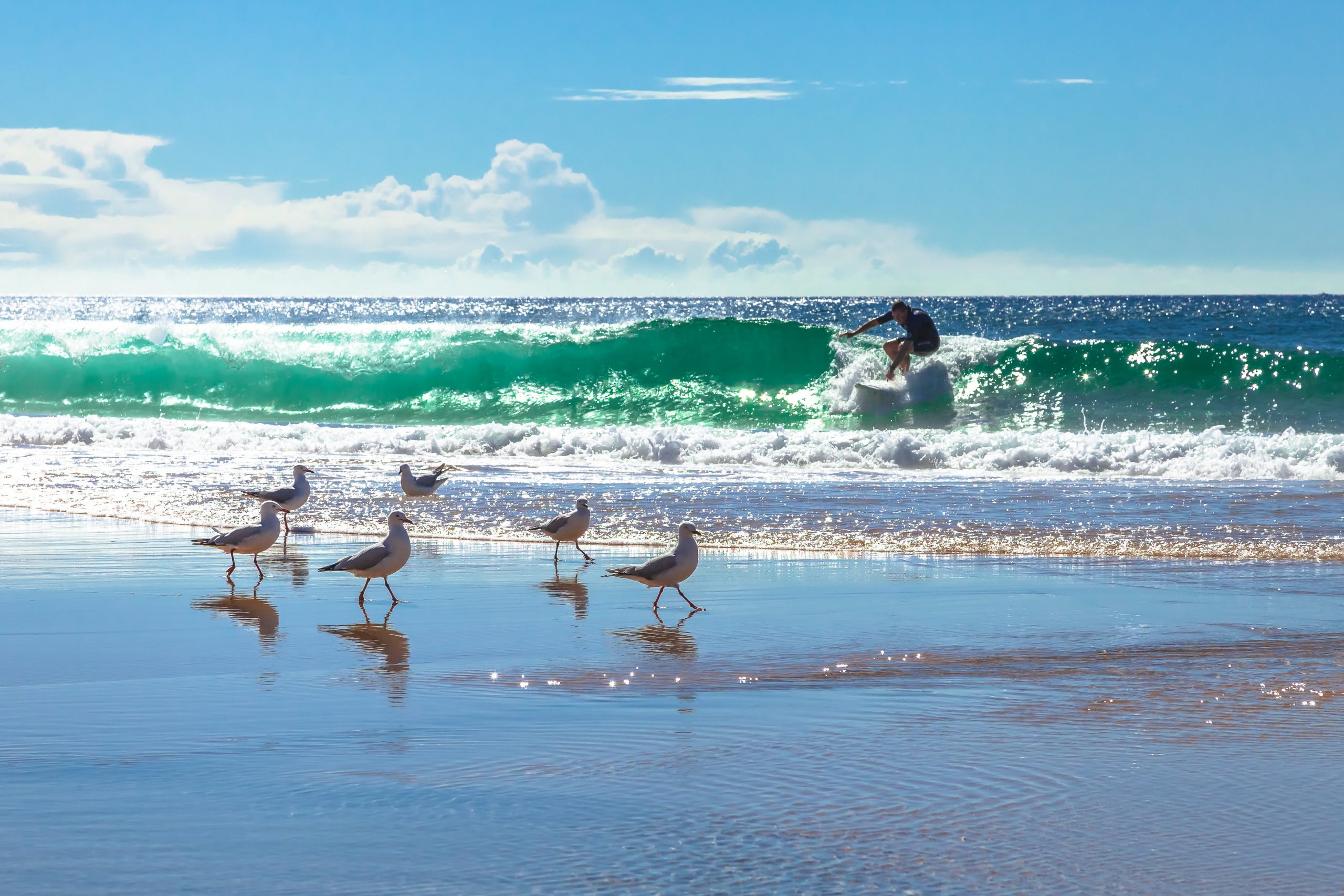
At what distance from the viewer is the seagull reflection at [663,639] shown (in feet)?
23.3

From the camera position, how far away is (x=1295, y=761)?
16.6 feet

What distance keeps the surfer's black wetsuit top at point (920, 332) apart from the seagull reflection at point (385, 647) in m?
3.79

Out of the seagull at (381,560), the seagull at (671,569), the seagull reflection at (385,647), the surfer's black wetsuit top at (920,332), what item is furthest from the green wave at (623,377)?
the seagull reflection at (385,647)

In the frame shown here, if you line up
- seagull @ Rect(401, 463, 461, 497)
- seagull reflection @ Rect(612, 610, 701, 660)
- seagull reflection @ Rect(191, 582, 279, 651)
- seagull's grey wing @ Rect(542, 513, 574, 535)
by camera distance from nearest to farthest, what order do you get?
seagull reflection @ Rect(612, 610, 701, 660)
seagull reflection @ Rect(191, 582, 279, 651)
seagull's grey wing @ Rect(542, 513, 574, 535)
seagull @ Rect(401, 463, 461, 497)

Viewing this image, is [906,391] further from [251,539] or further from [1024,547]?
[251,539]

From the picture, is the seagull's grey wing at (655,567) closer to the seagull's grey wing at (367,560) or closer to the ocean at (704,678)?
the ocean at (704,678)

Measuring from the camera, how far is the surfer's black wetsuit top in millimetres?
9414

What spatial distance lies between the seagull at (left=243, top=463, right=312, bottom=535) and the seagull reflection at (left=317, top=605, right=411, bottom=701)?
410 centimetres

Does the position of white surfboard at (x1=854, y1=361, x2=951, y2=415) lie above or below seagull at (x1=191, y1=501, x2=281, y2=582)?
above

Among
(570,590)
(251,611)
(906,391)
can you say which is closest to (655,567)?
(570,590)

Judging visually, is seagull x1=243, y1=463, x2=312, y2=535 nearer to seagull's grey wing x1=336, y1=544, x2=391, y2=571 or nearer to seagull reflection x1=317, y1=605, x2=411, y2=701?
seagull's grey wing x1=336, y1=544, x2=391, y2=571

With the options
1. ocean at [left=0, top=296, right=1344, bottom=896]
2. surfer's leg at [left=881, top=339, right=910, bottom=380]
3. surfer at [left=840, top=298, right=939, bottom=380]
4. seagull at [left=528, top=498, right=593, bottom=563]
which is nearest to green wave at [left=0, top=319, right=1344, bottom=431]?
ocean at [left=0, top=296, right=1344, bottom=896]

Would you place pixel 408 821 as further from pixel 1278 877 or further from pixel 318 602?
pixel 318 602

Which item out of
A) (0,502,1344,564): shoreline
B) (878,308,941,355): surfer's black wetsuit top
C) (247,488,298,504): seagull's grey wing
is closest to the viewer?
(878,308,941,355): surfer's black wetsuit top
